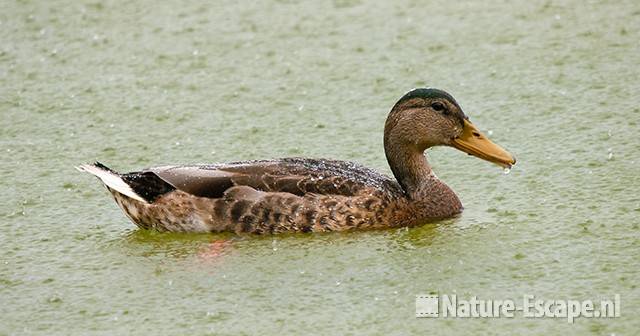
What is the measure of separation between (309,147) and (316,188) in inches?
39.7

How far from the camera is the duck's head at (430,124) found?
668 cm

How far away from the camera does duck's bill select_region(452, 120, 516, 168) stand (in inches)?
260

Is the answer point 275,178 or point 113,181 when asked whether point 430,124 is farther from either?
point 113,181

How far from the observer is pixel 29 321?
213 inches

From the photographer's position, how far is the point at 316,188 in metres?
6.43

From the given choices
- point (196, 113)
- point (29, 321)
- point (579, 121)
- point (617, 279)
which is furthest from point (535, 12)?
point (29, 321)

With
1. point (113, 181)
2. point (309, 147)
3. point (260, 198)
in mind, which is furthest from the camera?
point (309, 147)

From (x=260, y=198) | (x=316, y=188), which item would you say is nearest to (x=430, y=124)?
(x=316, y=188)

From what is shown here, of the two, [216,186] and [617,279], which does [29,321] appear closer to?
[216,186]

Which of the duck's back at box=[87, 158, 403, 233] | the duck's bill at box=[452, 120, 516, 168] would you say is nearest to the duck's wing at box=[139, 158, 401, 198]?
the duck's back at box=[87, 158, 403, 233]

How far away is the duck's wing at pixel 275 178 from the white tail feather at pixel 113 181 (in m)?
0.07

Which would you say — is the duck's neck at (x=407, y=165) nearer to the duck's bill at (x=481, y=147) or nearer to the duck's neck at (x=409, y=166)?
the duck's neck at (x=409, y=166)

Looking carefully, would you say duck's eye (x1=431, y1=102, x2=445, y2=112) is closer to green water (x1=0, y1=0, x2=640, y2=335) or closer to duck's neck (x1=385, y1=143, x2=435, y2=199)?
duck's neck (x1=385, y1=143, x2=435, y2=199)

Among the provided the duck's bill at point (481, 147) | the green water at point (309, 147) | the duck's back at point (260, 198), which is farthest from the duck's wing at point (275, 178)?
the duck's bill at point (481, 147)
